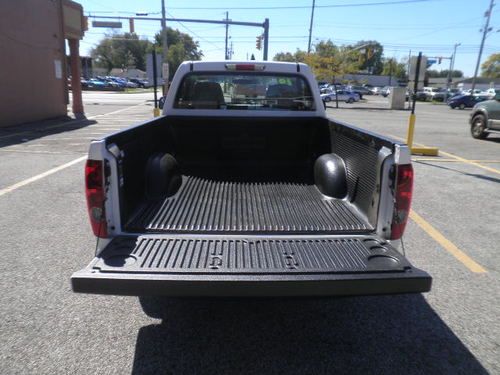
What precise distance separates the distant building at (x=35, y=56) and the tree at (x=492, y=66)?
10953 centimetres

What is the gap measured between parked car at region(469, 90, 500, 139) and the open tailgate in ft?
42.9

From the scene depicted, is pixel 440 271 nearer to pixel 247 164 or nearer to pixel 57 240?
pixel 247 164

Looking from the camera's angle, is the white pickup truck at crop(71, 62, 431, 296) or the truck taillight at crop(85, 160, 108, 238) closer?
the white pickup truck at crop(71, 62, 431, 296)

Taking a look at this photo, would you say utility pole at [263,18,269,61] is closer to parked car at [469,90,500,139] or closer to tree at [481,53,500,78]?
parked car at [469,90,500,139]

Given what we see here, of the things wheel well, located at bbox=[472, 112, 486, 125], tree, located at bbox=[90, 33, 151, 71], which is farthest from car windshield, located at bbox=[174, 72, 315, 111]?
tree, located at bbox=[90, 33, 151, 71]

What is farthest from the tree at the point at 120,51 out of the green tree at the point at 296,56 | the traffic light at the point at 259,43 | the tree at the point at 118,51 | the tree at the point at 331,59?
the traffic light at the point at 259,43

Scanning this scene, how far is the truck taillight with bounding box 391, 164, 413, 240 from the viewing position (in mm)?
2848

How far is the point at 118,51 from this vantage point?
110 metres

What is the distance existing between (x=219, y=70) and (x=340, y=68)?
3856 cm

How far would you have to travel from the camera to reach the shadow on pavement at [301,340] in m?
2.73

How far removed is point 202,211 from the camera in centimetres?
359

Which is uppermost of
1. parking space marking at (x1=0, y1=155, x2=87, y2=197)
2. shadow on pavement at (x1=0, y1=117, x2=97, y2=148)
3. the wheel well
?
the wheel well

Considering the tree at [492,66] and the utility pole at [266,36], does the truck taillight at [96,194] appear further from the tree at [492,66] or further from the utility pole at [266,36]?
the tree at [492,66]

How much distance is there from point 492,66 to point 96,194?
403 ft
